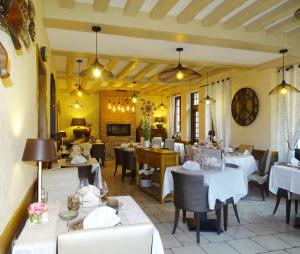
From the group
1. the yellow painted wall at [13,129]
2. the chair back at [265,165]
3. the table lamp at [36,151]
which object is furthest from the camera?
the chair back at [265,165]

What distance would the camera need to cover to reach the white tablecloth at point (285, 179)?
3.65 m

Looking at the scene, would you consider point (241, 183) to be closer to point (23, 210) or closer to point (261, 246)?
point (261, 246)

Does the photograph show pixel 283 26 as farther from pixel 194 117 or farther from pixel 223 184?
pixel 194 117

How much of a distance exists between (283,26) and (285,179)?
2.43 metres

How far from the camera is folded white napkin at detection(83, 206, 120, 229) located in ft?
5.25

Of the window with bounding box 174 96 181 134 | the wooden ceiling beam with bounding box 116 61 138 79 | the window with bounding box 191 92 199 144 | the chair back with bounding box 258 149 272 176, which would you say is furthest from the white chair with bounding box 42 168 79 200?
the window with bounding box 174 96 181 134

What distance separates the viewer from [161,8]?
3.56m

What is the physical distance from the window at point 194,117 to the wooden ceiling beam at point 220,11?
5808 millimetres

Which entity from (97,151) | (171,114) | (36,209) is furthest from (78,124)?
(36,209)

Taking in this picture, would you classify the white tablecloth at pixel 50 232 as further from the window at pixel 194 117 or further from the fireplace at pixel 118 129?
the fireplace at pixel 118 129

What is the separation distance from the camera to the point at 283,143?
605 cm

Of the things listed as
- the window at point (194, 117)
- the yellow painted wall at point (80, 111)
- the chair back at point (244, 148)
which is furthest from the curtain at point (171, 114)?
the chair back at point (244, 148)

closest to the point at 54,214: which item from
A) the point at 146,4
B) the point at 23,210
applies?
the point at 23,210

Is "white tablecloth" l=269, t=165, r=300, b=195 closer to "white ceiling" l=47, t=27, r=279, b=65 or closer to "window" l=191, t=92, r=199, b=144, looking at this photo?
"white ceiling" l=47, t=27, r=279, b=65
